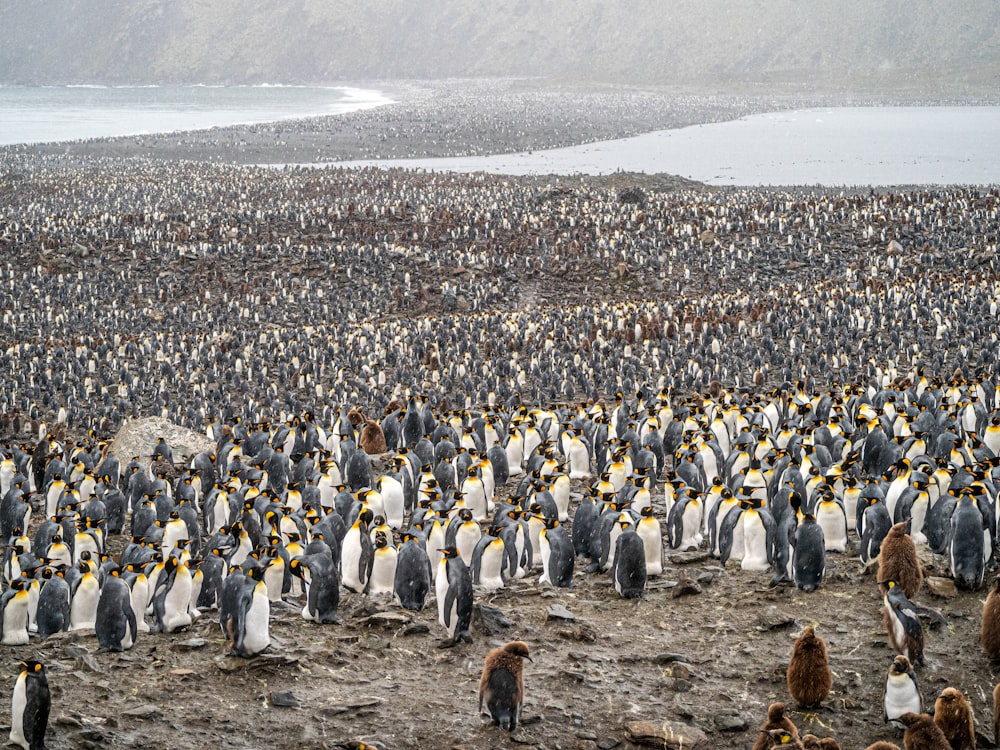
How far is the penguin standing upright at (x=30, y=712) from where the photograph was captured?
21.9 feet

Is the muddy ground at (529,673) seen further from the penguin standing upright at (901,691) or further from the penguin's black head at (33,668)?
the penguin's black head at (33,668)

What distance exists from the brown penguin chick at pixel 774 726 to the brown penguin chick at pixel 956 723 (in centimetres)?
94

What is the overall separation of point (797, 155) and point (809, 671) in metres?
57.7

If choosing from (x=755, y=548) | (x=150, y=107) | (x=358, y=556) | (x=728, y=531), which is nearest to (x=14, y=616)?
(x=358, y=556)

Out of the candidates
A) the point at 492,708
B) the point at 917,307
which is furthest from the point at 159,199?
the point at 492,708

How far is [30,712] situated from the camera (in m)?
6.66

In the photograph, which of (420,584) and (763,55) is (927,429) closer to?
(420,584)

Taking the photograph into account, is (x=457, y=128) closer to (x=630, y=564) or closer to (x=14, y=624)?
(x=630, y=564)

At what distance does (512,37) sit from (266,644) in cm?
18316

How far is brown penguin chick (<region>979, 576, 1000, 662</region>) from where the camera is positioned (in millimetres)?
7715

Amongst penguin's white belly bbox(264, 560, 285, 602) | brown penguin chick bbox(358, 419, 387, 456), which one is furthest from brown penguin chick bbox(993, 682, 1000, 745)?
brown penguin chick bbox(358, 419, 387, 456)

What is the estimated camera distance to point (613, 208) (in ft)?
115

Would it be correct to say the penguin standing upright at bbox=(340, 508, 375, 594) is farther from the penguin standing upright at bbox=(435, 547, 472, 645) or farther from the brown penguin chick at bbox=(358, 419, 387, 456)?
the brown penguin chick at bbox=(358, 419, 387, 456)

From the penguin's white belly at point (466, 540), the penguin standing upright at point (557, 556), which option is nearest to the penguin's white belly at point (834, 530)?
the penguin standing upright at point (557, 556)
